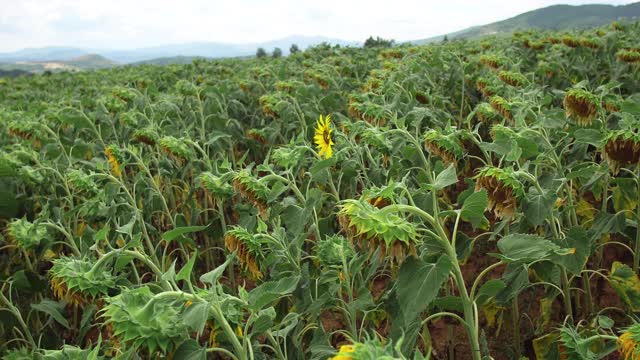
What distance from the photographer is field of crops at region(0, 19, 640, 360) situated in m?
1.29

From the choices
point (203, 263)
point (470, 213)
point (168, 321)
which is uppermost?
point (470, 213)

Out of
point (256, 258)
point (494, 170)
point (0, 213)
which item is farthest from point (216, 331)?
point (0, 213)

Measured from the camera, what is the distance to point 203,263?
12.4ft

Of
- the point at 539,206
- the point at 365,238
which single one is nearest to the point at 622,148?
the point at 539,206

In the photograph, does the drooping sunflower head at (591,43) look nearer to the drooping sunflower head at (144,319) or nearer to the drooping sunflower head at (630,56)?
the drooping sunflower head at (630,56)

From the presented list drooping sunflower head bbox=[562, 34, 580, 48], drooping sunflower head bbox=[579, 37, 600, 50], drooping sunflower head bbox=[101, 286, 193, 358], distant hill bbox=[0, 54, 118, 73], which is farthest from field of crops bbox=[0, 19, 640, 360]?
distant hill bbox=[0, 54, 118, 73]

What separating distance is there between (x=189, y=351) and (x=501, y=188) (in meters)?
0.93

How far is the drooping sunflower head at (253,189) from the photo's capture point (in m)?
2.03

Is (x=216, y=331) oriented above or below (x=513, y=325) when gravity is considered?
above

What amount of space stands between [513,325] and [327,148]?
3.73ft

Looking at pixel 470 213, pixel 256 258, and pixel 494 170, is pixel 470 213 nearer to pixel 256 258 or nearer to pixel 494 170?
pixel 494 170

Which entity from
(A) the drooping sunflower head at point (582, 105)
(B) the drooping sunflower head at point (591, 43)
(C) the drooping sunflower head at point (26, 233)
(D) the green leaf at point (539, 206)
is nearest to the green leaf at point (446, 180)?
(D) the green leaf at point (539, 206)

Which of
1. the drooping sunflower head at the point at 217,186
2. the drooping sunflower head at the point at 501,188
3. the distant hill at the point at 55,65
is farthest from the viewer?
the distant hill at the point at 55,65

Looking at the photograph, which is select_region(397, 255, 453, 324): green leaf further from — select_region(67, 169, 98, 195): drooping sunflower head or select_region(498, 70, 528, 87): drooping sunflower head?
select_region(498, 70, 528, 87): drooping sunflower head
